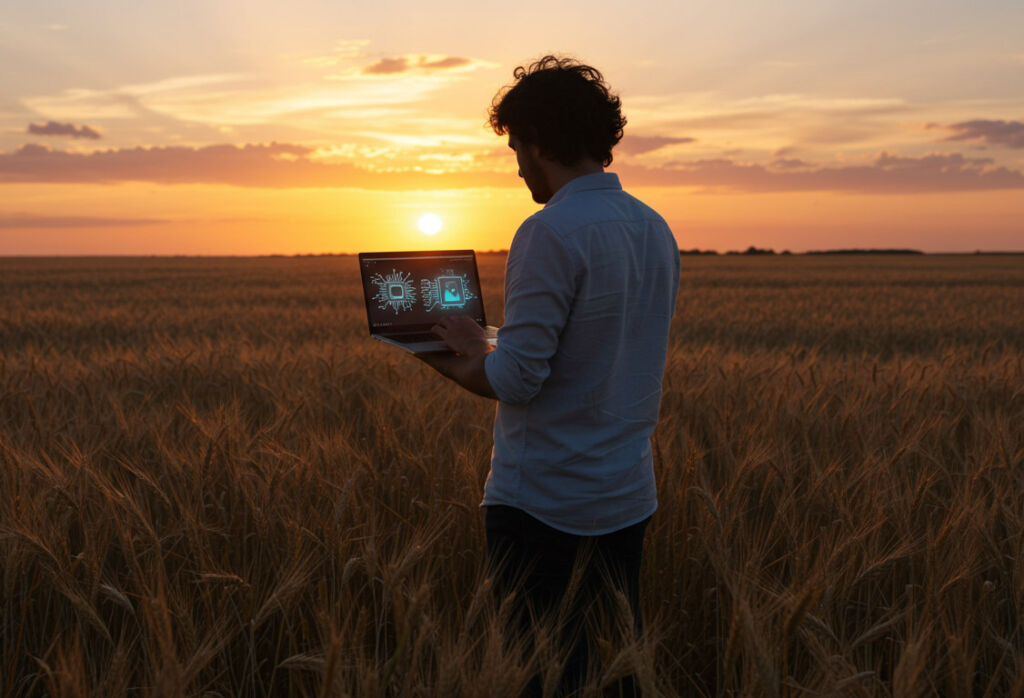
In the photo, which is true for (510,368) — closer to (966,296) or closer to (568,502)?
(568,502)

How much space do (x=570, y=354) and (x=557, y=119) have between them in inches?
18.8

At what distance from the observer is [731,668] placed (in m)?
1.34

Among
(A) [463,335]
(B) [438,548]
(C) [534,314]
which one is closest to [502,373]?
(C) [534,314]

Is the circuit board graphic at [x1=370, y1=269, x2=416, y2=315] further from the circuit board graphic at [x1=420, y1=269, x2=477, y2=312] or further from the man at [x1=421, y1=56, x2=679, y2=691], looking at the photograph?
the man at [x1=421, y1=56, x2=679, y2=691]

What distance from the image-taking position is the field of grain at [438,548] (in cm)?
138

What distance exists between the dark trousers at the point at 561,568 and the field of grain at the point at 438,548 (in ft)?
0.37

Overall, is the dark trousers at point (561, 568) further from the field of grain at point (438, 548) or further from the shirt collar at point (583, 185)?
the shirt collar at point (583, 185)

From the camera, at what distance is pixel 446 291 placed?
1.87 meters

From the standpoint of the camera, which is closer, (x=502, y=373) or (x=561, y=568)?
(x=502, y=373)

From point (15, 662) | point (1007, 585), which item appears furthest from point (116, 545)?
point (1007, 585)

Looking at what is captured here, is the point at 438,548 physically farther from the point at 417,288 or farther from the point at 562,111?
the point at 562,111

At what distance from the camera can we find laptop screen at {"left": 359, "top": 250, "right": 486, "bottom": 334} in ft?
5.97

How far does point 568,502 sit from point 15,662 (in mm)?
1208

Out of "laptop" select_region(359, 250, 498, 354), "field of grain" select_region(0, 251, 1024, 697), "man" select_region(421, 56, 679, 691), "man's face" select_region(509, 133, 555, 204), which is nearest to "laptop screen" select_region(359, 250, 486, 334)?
"laptop" select_region(359, 250, 498, 354)
